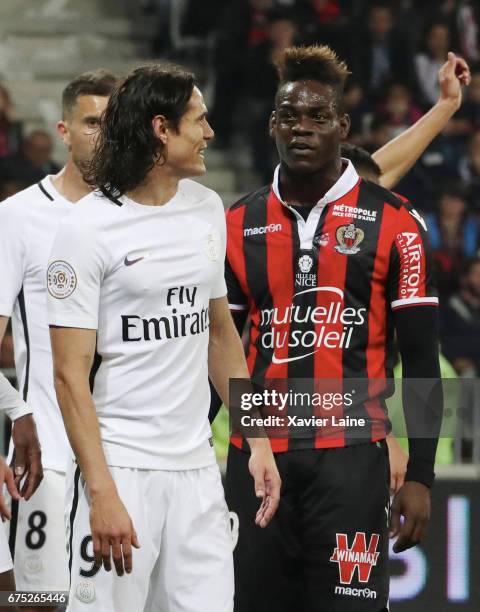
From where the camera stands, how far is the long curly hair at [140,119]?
11.4 ft

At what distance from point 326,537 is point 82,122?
168 cm

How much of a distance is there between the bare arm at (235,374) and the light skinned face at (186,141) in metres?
0.38

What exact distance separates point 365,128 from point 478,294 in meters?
1.85

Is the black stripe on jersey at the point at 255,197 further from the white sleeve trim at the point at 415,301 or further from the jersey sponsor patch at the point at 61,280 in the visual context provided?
the jersey sponsor patch at the point at 61,280

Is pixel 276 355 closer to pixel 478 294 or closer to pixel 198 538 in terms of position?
pixel 198 538

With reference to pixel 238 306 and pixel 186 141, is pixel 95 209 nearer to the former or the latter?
pixel 186 141

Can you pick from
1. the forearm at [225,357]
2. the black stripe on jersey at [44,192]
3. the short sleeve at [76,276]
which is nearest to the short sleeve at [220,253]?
the forearm at [225,357]

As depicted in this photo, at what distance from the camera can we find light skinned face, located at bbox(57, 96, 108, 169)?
4.59 metres

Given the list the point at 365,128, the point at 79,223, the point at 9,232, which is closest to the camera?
the point at 79,223

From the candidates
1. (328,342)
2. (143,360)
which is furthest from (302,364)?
(143,360)

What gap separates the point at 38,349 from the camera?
4.36 meters

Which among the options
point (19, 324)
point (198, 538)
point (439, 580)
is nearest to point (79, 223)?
point (198, 538)

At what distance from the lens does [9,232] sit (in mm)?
4352

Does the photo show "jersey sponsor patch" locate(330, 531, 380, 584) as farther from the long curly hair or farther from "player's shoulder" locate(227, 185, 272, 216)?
the long curly hair
